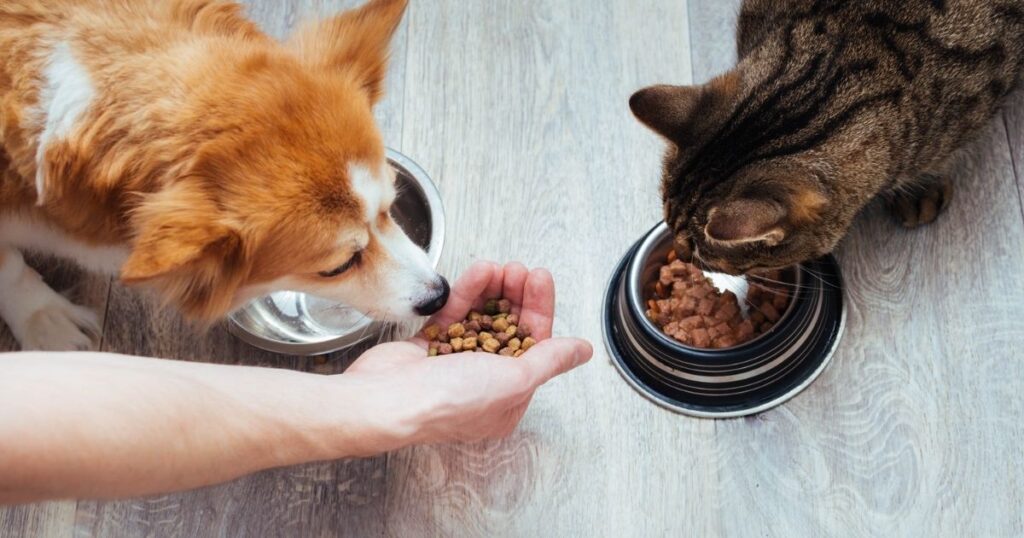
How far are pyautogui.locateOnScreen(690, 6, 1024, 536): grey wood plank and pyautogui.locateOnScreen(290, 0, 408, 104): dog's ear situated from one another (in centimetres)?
108

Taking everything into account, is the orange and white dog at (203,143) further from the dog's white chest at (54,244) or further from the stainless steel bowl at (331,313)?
the stainless steel bowl at (331,313)

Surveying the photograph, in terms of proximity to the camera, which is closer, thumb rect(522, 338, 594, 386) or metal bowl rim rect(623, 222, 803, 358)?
thumb rect(522, 338, 594, 386)

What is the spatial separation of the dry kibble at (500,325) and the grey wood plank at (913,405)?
53 centimetres

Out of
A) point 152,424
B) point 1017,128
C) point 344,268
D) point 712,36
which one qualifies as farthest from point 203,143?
point 1017,128

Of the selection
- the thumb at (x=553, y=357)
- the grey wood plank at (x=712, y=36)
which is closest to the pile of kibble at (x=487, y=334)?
the thumb at (x=553, y=357)

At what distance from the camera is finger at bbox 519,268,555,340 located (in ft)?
5.80

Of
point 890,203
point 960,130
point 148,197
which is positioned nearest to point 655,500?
point 890,203

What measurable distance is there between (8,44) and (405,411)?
2.95 ft

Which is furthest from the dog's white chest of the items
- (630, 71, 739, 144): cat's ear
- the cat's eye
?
(630, 71, 739, 144): cat's ear

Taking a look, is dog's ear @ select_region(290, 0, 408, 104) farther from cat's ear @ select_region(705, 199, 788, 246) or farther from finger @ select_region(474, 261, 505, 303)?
cat's ear @ select_region(705, 199, 788, 246)

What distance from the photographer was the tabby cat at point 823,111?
157 cm

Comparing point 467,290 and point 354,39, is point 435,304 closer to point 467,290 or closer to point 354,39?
point 467,290

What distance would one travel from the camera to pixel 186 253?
122 cm

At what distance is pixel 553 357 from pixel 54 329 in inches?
46.3
